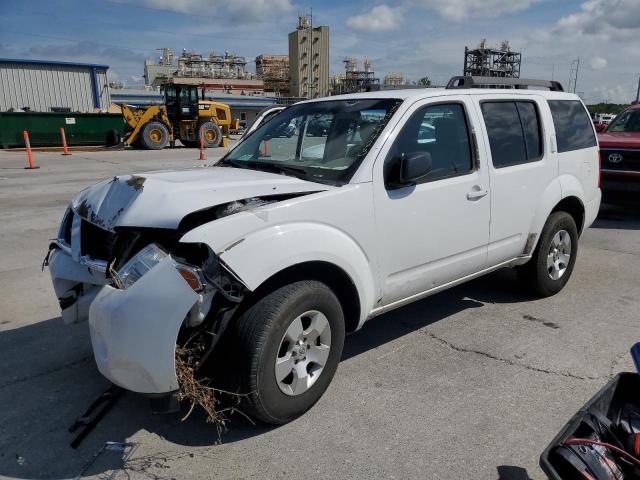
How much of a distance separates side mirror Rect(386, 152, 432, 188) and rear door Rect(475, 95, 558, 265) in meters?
1.02

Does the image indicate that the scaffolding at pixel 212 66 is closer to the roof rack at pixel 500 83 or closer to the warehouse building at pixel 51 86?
the warehouse building at pixel 51 86

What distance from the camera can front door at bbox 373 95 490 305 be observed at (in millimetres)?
3400

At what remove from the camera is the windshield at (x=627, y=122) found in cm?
961

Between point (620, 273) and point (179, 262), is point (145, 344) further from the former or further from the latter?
point (620, 273)

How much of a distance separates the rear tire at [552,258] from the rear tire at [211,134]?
21121 mm

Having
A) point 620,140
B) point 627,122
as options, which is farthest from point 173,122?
point 620,140

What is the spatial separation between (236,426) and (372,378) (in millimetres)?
999

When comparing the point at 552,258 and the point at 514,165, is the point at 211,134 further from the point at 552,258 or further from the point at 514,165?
the point at 514,165

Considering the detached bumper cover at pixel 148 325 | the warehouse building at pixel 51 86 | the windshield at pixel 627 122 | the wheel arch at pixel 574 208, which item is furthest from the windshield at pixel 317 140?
the warehouse building at pixel 51 86

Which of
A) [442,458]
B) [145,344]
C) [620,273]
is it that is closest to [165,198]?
[145,344]

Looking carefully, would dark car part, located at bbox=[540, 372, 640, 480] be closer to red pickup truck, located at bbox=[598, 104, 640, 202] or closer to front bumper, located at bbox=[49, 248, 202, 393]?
front bumper, located at bbox=[49, 248, 202, 393]

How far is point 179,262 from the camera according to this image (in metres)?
2.62

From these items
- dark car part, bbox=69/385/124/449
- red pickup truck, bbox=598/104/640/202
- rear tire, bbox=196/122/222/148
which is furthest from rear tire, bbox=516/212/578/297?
rear tire, bbox=196/122/222/148

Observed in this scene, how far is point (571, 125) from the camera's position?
5.11 m
